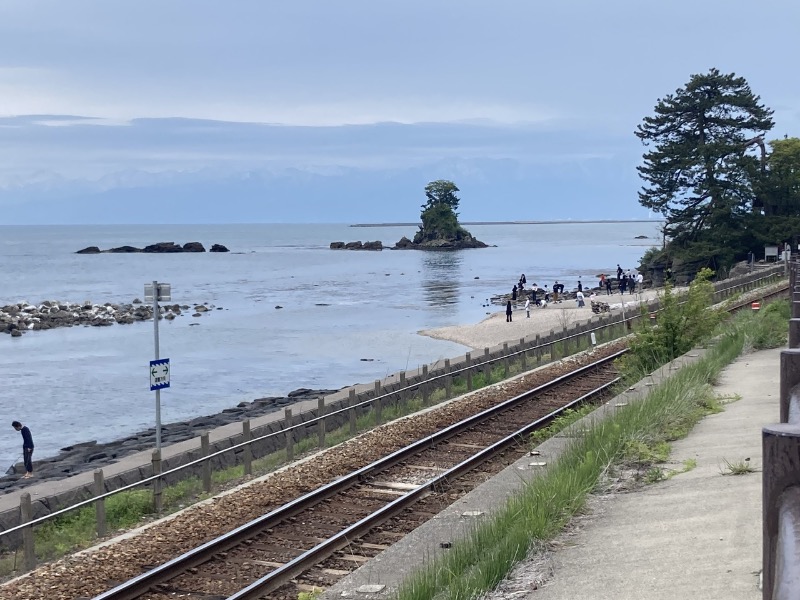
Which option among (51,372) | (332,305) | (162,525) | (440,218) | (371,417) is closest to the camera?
(162,525)

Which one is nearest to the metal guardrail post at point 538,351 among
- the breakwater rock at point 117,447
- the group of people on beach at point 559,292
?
the breakwater rock at point 117,447

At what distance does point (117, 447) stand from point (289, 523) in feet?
52.6

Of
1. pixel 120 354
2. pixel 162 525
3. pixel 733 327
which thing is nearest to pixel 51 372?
pixel 120 354

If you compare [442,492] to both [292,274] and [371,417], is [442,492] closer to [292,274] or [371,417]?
[371,417]

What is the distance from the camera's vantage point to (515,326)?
5650 centimetres

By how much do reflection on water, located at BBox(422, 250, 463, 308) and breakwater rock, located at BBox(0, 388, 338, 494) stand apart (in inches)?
1782

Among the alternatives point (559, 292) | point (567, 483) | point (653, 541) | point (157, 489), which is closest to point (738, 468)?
point (567, 483)

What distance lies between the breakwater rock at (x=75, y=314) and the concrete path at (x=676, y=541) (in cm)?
6061

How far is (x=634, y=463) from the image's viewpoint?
11.0m

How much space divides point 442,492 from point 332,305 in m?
67.2

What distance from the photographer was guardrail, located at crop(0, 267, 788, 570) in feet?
42.9

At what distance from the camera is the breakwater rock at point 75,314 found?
6869 cm

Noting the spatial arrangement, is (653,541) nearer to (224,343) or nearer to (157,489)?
(157,489)

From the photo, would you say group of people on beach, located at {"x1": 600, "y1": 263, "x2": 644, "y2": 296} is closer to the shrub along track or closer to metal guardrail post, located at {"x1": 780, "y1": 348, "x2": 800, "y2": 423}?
the shrub along track
